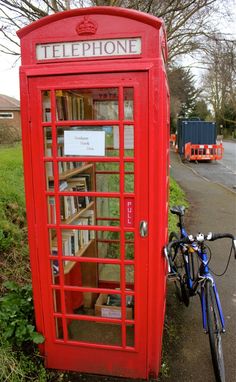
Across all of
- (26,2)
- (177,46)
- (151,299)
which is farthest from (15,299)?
(177,46)

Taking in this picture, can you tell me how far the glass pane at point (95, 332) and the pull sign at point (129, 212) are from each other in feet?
3.37

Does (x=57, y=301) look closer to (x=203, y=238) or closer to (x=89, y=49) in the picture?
(x=203, y=238)

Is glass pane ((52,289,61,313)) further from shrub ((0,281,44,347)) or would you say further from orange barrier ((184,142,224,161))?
orange barrier ((184,142,224,161))

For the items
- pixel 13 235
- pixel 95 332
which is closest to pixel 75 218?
pixel 95 332

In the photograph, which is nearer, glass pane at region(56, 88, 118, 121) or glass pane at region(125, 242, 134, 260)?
glass pane at region(56, 88, 118, 121)

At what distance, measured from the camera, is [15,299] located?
3102 mm

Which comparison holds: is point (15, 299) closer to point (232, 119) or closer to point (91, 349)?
point (91, 349)

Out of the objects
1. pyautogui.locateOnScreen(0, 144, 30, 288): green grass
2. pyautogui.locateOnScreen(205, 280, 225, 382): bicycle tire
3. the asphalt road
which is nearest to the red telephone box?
pyautogui.locateOnScreen(205, 280, 225, 382): bicycle tire

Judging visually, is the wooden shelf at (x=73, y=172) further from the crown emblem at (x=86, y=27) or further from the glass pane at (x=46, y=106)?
the crown emblem at (x=86, y=27)

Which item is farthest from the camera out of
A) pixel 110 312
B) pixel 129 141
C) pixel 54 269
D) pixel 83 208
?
pixel 83 208

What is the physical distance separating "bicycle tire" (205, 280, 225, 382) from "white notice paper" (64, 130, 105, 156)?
4.89 ft

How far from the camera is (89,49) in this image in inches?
91.2

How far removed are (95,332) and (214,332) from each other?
1.02 metres

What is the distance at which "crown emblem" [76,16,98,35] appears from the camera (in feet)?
7.46
